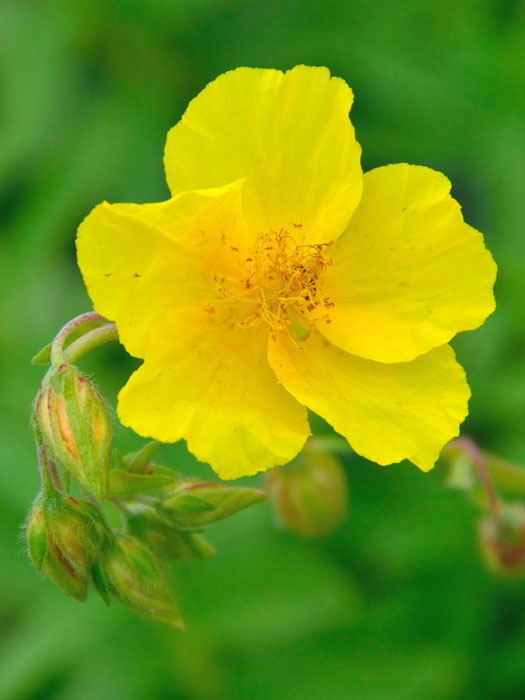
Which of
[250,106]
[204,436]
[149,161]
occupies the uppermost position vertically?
[250,106]

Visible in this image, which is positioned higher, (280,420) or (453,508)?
(280,420)

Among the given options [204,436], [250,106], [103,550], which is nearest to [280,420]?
[204,436]

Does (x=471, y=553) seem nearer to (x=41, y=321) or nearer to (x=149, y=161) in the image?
(x=41, y=321)

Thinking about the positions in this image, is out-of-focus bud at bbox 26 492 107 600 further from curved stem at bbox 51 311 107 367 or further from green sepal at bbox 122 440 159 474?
curved stem at bbox 51 311 107 367

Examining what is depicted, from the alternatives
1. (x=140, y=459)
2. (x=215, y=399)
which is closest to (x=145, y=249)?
(x=215, y=399)

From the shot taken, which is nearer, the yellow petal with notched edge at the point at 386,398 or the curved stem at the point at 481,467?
the yellow petal with notched edge at the point at 386,398

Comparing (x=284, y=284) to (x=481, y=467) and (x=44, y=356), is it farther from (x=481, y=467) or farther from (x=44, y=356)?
(x=481, y=467)

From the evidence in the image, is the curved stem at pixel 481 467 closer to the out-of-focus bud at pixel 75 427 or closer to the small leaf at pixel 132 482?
the small leaf at pixel 132 482

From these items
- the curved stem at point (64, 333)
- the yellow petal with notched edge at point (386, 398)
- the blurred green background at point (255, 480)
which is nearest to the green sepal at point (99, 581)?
the curved stem at point (64, 333)
